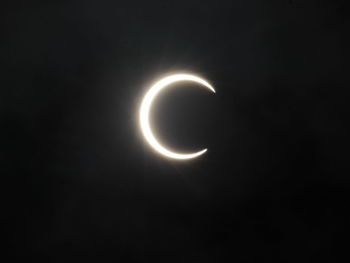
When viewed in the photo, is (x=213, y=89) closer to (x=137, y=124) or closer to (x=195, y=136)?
(x=195, y=136)

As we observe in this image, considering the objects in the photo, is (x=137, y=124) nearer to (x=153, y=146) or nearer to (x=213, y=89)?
(x=153, y=146)

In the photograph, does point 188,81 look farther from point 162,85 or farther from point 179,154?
point 179,154

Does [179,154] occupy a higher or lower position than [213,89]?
lower

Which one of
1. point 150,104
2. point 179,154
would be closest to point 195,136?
point 179,154

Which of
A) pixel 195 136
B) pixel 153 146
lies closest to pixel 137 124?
pixel 153 146

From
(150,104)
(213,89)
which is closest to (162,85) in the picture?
(150,104)

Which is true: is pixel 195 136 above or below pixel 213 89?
below
